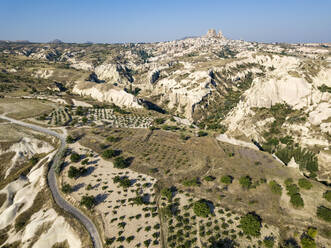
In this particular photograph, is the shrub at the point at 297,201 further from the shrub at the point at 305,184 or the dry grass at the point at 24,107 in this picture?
the dry grass at the point at 24,107

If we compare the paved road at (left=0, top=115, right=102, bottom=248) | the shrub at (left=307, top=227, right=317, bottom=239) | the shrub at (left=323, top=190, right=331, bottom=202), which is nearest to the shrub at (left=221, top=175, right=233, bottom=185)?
the shrub at (left=307, top=227, right=317, bottom=239)

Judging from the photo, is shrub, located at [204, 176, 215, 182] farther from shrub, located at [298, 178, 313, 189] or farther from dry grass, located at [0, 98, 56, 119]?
dry grass, located at [0, 98, 56, 119]

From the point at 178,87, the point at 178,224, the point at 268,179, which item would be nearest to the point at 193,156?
the point at 268,179

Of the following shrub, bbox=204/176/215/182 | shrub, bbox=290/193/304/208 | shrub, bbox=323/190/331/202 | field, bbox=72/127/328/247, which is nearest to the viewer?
field, bbox=72/127/328/247

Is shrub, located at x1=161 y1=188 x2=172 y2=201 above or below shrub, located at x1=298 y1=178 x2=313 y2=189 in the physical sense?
below

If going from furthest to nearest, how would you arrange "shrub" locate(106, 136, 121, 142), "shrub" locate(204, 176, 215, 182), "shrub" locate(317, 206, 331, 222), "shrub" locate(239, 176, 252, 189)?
"shrub" locate(106, 136, 121, 142) < "shrub" locate(204, 176, 215, 182) < "shrub" locate(239, 176, 252, 189) < "shrub" locate(317, 206, 331, 222)

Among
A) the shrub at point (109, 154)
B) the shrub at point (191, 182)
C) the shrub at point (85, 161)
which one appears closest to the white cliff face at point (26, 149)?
the shrub at point (85, 161)
